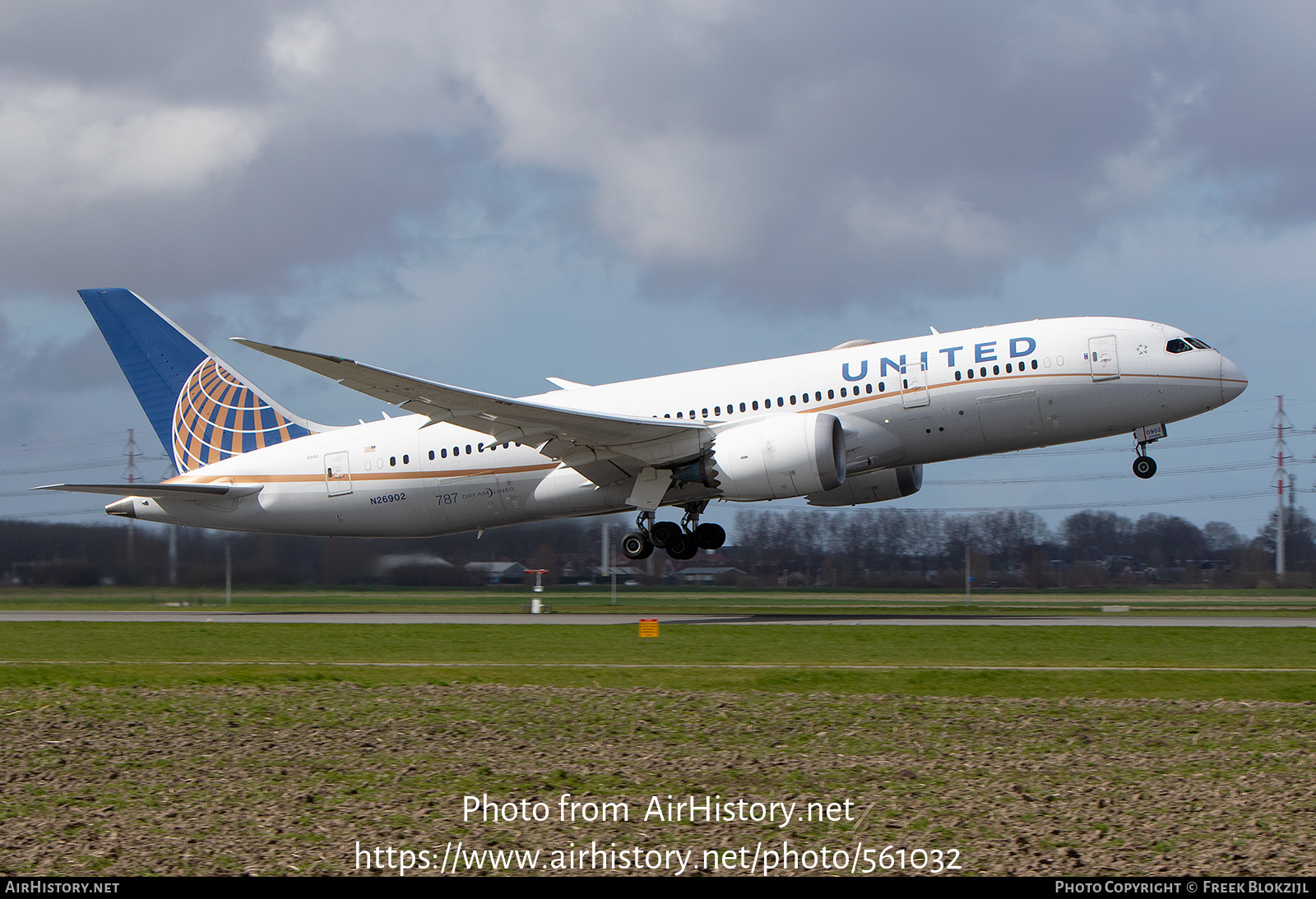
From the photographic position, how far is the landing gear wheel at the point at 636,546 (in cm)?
3108

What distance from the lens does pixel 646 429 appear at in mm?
28328

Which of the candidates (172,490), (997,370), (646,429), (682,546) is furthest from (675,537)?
(172,490)

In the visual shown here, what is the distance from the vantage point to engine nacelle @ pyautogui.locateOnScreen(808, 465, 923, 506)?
31438 millimetres

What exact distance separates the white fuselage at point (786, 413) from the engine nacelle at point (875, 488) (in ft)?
8.84

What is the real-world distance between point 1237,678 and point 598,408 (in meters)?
18.4

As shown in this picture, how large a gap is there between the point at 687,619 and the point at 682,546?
12.5ft

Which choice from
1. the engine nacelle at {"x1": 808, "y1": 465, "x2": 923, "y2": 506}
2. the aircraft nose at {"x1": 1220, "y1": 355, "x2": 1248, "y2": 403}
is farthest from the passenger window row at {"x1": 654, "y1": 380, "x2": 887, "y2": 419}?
the aircraft nose at {"x1": 1220, "y1": 355, "x2": 1248, "y2": 403}

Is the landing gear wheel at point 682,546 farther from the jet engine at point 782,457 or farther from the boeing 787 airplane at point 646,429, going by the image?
the jet engine at point 782,457

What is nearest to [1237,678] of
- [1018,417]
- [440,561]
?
[1018,417]

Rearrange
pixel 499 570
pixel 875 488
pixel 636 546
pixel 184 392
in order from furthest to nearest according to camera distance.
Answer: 1. pixel 499 570
2. pixel 184 392
3. pixel 875 488
4. pixel 636 546

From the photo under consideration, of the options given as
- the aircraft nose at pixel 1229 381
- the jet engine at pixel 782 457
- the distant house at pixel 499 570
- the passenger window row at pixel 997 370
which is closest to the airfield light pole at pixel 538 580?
the distant house at pixel 499 570

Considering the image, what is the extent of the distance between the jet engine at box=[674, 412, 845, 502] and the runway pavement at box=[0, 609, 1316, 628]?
2.99 meters

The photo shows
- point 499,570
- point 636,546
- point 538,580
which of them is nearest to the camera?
point 636,546

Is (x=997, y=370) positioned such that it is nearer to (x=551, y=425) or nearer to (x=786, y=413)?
(x=786, y=413)
